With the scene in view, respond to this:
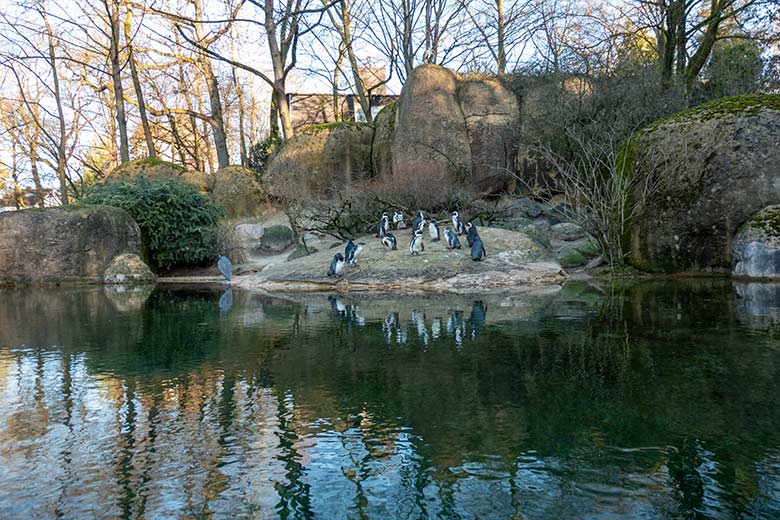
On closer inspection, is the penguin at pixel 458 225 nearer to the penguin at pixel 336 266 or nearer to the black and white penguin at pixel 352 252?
the black and white penguin at pixel 352 252

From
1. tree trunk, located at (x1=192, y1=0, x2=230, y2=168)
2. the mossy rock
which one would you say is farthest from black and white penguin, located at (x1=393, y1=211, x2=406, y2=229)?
tree trunk, located at (x1=192, y1=0, x2=230, y2=168)

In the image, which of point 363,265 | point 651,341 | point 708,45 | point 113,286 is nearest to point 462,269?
point 363,265

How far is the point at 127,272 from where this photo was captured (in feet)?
56.2

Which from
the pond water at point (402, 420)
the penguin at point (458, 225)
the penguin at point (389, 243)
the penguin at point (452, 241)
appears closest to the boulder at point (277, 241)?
the penguin at point (389, 243)

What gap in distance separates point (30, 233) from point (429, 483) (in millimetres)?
17237

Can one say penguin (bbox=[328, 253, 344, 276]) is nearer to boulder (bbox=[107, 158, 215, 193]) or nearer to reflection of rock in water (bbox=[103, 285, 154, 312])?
reflection of rock in water (bbox=[103, 285, 154, 312])

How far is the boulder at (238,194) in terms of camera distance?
25.4 metres

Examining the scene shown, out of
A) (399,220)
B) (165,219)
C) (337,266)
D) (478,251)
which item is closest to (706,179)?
(478,251)

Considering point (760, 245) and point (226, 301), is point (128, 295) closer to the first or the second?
point (226, 301)

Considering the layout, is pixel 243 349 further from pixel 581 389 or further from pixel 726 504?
pixel 726 504

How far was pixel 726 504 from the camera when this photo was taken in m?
2.73

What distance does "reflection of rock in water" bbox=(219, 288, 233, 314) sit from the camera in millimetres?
10003

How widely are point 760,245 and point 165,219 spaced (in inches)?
586

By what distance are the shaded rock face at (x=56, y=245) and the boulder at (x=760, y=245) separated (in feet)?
49.6
